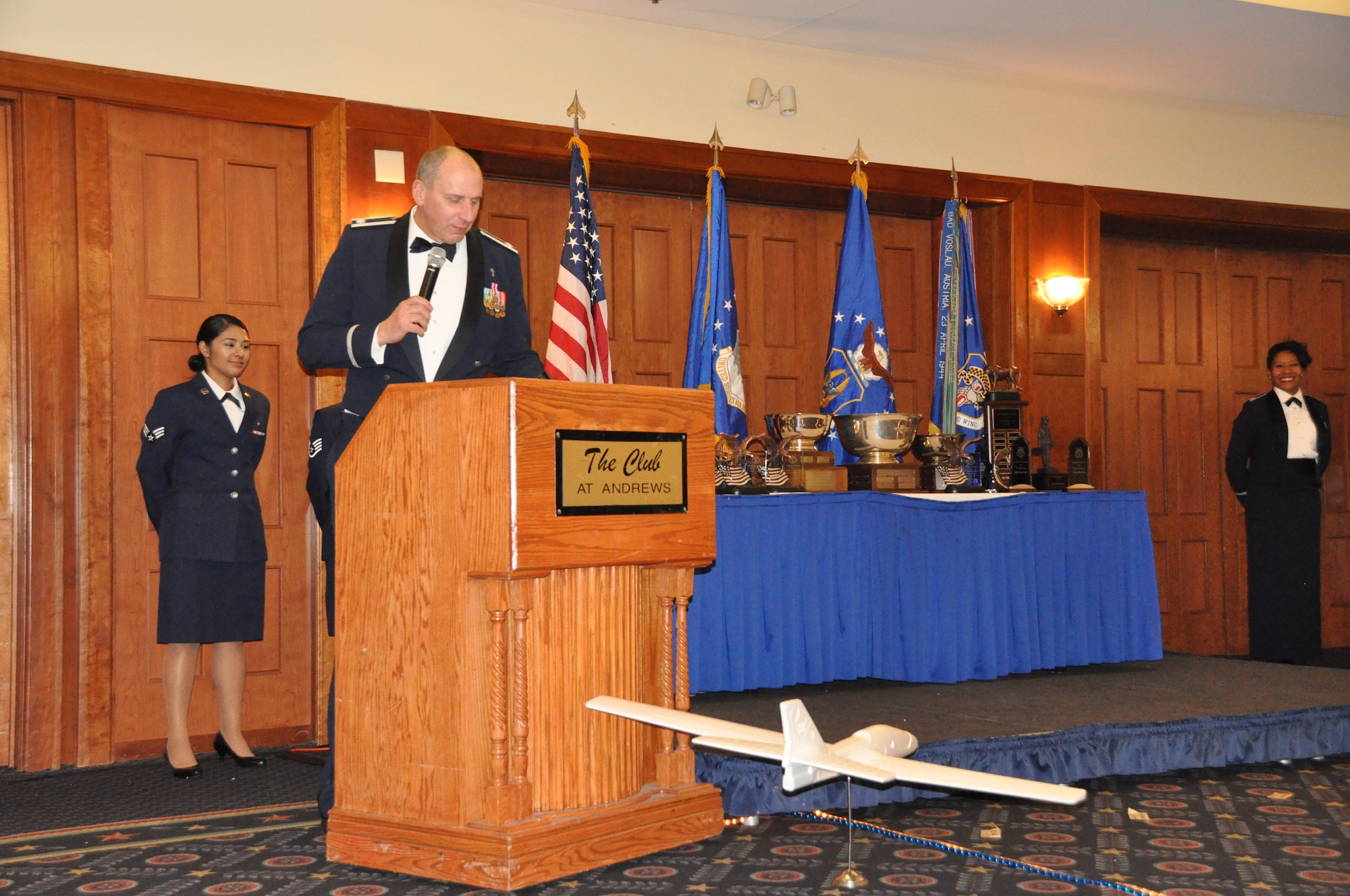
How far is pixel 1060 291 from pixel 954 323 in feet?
2.67

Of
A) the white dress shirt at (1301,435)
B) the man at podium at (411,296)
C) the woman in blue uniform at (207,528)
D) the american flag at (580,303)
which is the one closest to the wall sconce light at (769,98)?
the american flag at (580,303)

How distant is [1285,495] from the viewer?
6652mm

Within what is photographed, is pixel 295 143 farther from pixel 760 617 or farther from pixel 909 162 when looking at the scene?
pixel 909 162

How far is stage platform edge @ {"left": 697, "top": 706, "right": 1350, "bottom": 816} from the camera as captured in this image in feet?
10.2

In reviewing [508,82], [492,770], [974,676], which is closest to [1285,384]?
[974,676]

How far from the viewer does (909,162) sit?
20.9 feet

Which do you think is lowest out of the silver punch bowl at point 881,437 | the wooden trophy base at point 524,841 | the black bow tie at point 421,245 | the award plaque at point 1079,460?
the wooden trophy base at point 524,841

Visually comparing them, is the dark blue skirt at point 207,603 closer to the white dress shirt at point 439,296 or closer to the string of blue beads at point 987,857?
the white dress shirt at point 439,296

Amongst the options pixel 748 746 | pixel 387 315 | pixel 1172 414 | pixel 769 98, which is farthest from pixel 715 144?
pixel 748 746

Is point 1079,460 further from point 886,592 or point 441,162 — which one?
point 441,162

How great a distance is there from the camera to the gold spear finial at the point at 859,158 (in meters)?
5.88

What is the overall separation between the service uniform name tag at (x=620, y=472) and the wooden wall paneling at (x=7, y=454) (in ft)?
9.67

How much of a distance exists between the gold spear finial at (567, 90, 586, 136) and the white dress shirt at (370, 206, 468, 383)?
2.64 metres

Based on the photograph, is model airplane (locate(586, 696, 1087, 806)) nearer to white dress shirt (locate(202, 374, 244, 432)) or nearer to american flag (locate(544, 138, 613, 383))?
white dress shirt (locate(202, 374, 244, 432))
